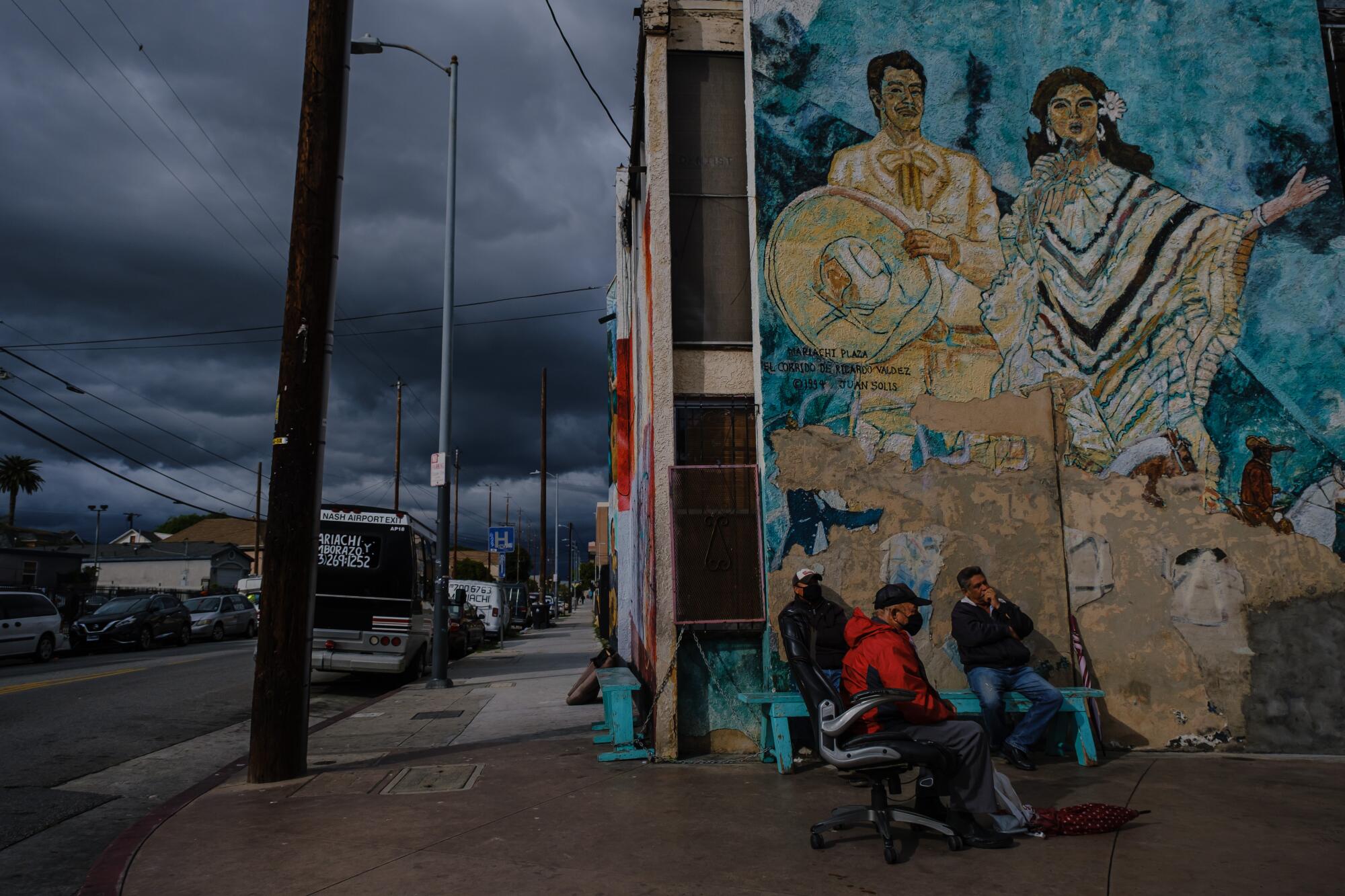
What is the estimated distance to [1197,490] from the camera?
8578 millimetres

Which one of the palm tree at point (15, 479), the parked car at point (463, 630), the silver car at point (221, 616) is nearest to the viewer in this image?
the parked car at point (463, 630)

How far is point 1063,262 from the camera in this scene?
9.02m

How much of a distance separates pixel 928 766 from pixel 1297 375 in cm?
623

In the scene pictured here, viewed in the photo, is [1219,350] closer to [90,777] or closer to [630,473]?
[630,473]

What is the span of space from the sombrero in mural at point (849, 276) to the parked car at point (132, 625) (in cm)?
2286

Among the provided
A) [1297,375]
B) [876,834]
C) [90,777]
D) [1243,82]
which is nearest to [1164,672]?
[1297,375]

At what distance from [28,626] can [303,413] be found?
1720cm

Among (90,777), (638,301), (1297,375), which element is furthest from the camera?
(638,301)

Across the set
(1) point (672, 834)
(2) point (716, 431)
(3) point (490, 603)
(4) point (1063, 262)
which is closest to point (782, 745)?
(1) point (672, 834)

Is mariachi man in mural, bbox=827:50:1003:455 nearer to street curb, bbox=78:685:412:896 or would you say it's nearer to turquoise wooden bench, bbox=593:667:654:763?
turquoise wooden bench, bbox=593:667:654:763

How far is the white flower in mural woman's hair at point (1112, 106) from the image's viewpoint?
9.16 meters

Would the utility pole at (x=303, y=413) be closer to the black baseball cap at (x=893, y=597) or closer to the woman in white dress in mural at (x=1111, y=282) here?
the black baseball cap at (x=893, y=597)

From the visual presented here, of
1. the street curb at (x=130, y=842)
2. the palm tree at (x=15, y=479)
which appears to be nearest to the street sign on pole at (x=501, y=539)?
the street curb at (x=130, y=842)

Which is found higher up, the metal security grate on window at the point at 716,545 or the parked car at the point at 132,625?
the metal security grate on window at the point at 716,545
